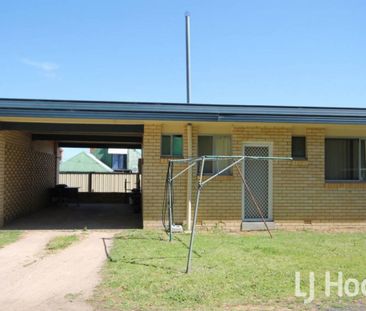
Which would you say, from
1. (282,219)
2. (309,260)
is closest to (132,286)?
(309,260)

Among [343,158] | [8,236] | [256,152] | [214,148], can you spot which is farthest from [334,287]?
[8,236]

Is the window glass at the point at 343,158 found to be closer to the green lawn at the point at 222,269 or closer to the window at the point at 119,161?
the green lawn at the point at 222,269

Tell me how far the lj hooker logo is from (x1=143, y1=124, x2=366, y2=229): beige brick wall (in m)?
5.11

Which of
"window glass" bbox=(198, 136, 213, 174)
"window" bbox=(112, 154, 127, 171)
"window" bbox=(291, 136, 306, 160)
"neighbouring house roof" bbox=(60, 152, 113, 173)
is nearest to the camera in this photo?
"window glass" bbox=(198, 136, 213, 174)

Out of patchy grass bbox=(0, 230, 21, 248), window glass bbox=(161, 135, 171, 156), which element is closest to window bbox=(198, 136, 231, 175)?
window glass bbox=(161, 135, 171, 156)

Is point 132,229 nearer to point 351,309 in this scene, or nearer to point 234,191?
point 234,191

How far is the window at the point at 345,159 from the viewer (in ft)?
41.6

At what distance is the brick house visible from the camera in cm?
1140

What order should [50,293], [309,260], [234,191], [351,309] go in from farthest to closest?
[234,191], [309,260], [50,293], [351,309]

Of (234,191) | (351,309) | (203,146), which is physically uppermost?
(203,146)

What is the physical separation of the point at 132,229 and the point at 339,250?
5445mm

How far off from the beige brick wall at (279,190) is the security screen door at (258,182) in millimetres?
185

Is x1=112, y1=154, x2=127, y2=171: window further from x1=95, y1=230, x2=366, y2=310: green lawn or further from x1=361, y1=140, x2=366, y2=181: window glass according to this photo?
x1=95, y1=230, x2=366, y2=310: green lawn

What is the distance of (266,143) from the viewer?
12.2 meters
